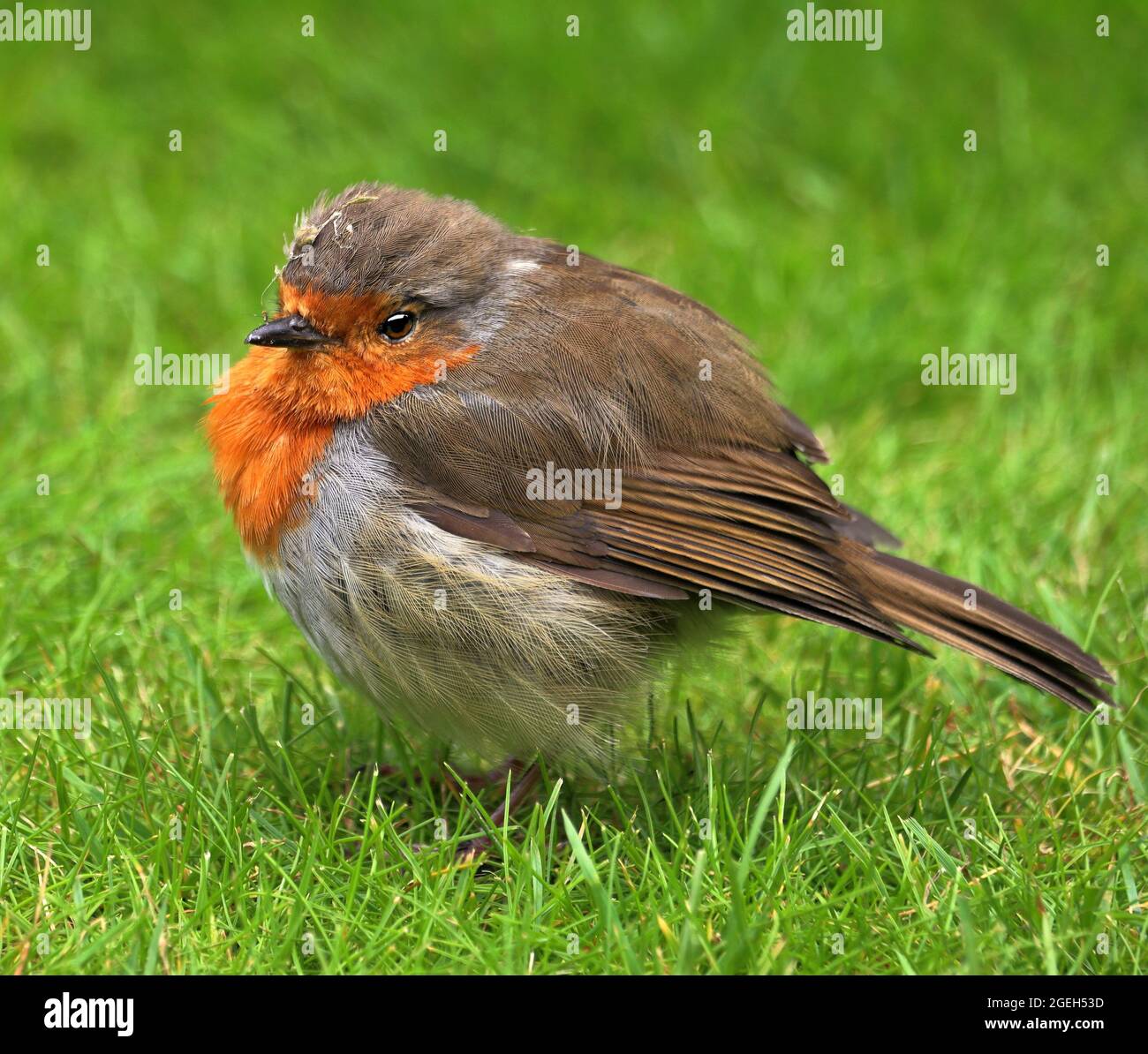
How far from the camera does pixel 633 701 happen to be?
4344 mm

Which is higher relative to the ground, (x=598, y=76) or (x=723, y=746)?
(x=598, y=76)

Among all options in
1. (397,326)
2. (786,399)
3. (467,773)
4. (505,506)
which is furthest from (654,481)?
(786,399)

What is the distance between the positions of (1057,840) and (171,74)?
6750 mm

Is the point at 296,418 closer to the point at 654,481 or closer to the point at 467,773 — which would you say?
the point at 654,481

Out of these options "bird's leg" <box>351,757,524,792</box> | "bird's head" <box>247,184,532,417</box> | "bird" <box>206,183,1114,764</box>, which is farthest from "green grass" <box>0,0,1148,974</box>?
"bird's head" <box>247,184,532,417</box>

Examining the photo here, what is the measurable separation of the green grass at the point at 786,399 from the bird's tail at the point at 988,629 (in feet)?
0.50

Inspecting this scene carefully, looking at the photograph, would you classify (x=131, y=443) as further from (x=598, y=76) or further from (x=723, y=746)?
(x=598, y=76)

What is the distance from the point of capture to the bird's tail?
429 centimetres

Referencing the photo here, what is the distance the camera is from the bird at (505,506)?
409 centimetres

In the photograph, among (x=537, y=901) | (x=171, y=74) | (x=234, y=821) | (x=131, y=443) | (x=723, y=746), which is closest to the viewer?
(x=537, y=901)

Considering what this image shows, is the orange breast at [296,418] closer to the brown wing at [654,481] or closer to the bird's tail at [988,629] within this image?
the brown wing at [654,481]

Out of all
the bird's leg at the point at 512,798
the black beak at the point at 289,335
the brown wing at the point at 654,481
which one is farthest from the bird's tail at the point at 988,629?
the black beak at the point at 289,335

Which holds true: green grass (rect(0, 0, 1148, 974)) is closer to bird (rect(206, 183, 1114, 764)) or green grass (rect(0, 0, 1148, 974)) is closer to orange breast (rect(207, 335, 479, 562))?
bird (rect(206, 183, 1114, 764))

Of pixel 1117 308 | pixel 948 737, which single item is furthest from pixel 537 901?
pixel 1117 308
